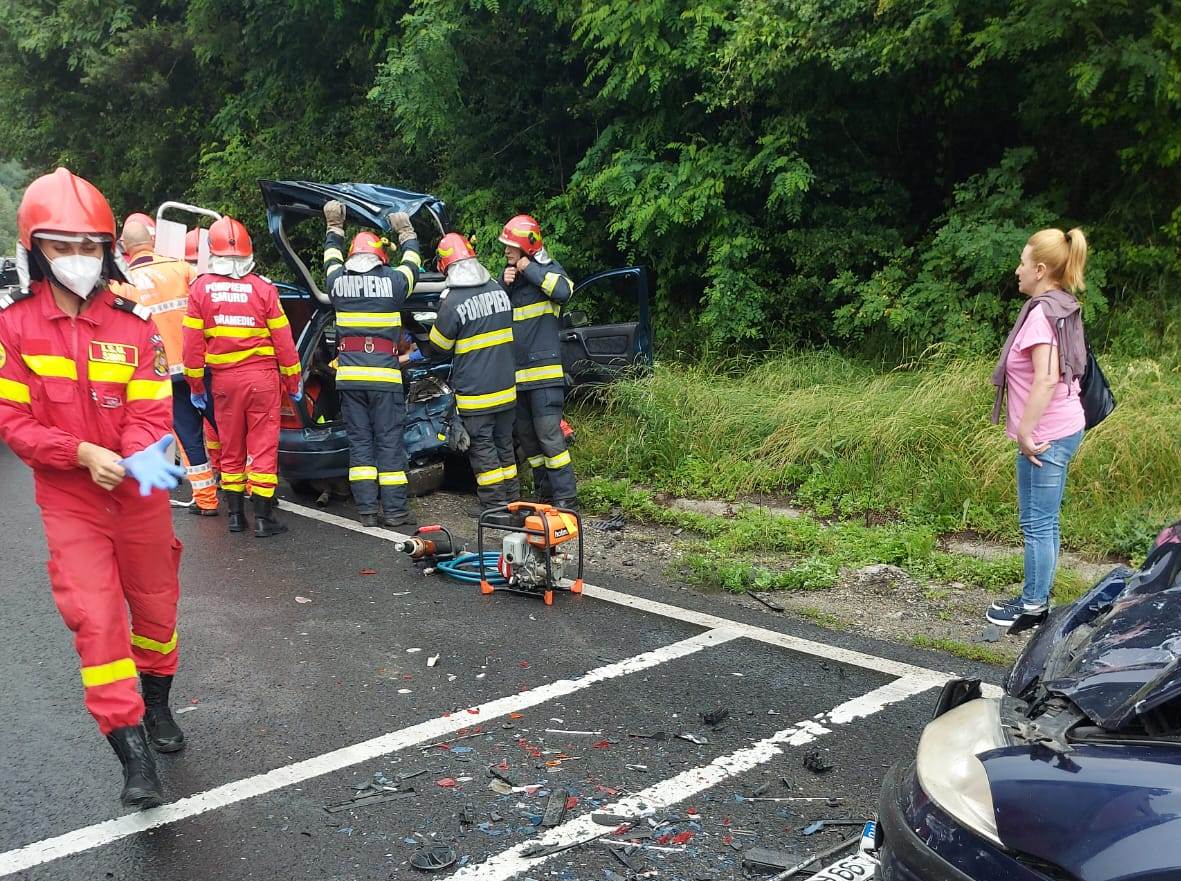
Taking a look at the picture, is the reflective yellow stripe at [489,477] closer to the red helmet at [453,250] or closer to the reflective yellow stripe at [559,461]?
the reflective yellow stripe at [559,461]

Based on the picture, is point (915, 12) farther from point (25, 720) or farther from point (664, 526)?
point (25, 720)

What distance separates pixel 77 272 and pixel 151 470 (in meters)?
0.75

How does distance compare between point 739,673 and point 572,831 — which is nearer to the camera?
point 572,831

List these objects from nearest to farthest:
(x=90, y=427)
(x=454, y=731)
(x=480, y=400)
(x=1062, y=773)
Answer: (x=1062, y=773) < (x=90, y=427) < (x=454, y=731) < (x=480, y=400)

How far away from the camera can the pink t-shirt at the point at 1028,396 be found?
15.9 feet

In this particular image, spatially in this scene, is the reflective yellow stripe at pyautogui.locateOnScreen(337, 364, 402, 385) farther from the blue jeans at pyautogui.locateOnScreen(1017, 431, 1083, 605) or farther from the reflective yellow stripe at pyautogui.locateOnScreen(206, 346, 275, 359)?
the blue jeans at pyautogui.locateOnScreen(1017, 431, 1083, 605)

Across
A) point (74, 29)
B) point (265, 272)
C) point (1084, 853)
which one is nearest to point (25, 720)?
point (1084, 853)

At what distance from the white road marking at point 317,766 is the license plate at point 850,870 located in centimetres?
157

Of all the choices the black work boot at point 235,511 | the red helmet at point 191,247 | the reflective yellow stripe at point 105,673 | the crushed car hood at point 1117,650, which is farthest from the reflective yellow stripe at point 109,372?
the red helmet at point 191,247

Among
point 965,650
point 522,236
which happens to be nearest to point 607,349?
point 522,236

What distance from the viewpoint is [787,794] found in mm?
3572

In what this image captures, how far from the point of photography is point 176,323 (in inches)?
308

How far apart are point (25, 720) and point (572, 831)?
2.47m

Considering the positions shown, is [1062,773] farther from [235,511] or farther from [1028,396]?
[235,511]
